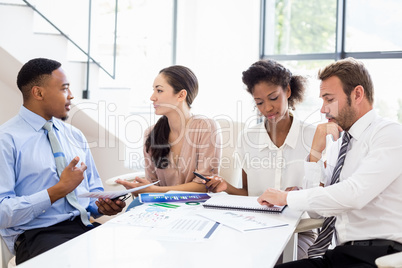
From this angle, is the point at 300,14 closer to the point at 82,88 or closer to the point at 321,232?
the point at 82,88

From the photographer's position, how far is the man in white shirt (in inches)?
62.6

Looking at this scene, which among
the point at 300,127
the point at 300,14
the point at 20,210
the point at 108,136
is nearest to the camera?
the point at 20,210

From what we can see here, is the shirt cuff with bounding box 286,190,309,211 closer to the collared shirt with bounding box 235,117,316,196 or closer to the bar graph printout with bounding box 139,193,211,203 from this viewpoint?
the bar graph printout with bounding box 139,193,211,203

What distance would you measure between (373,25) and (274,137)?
6.71 ft

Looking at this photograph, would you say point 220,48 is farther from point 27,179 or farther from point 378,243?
point 378,243

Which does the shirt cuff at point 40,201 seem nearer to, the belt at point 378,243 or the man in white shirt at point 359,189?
the man in white shirt at point 359,189

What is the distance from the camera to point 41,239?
185 cm

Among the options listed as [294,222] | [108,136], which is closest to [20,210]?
[294,222]

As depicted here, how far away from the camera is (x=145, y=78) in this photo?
4473 millimetres

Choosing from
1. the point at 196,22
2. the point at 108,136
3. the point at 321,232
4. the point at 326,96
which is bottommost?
the point at 321,232

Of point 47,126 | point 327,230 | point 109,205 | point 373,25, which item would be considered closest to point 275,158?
point 327,230

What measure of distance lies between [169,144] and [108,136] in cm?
119

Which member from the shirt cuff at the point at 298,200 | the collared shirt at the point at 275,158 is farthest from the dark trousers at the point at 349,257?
the collared shirt at the point at 275,158

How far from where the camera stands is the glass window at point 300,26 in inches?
158
